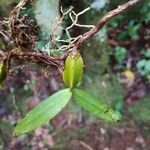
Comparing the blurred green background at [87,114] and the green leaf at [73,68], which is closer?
the green leaf at [73,68]

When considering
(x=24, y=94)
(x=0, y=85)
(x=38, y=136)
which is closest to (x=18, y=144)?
(x=38, y=136)

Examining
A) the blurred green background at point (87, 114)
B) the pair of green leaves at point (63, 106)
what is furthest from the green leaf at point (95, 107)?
the blurred green background at point (87, 114)

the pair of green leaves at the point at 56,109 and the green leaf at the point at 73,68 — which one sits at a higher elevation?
the green leaf at the point at 73,68

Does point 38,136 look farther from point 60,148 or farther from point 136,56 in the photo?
point 136,56

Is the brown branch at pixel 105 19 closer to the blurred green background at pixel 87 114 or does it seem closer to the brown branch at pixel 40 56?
the brown branch at pixel 40 56

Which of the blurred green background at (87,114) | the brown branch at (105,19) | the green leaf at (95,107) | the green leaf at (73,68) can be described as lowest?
the blurred green background at (87,114)

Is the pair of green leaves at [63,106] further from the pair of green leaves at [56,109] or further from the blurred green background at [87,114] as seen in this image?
the blurred green background at [87,114]

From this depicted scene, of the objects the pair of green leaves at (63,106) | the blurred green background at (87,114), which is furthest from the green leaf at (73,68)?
the blurred green background at (87,114)

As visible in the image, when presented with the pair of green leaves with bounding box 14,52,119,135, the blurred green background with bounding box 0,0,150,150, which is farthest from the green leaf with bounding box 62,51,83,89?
the blurred green background with bounding box 0,0,150,150
